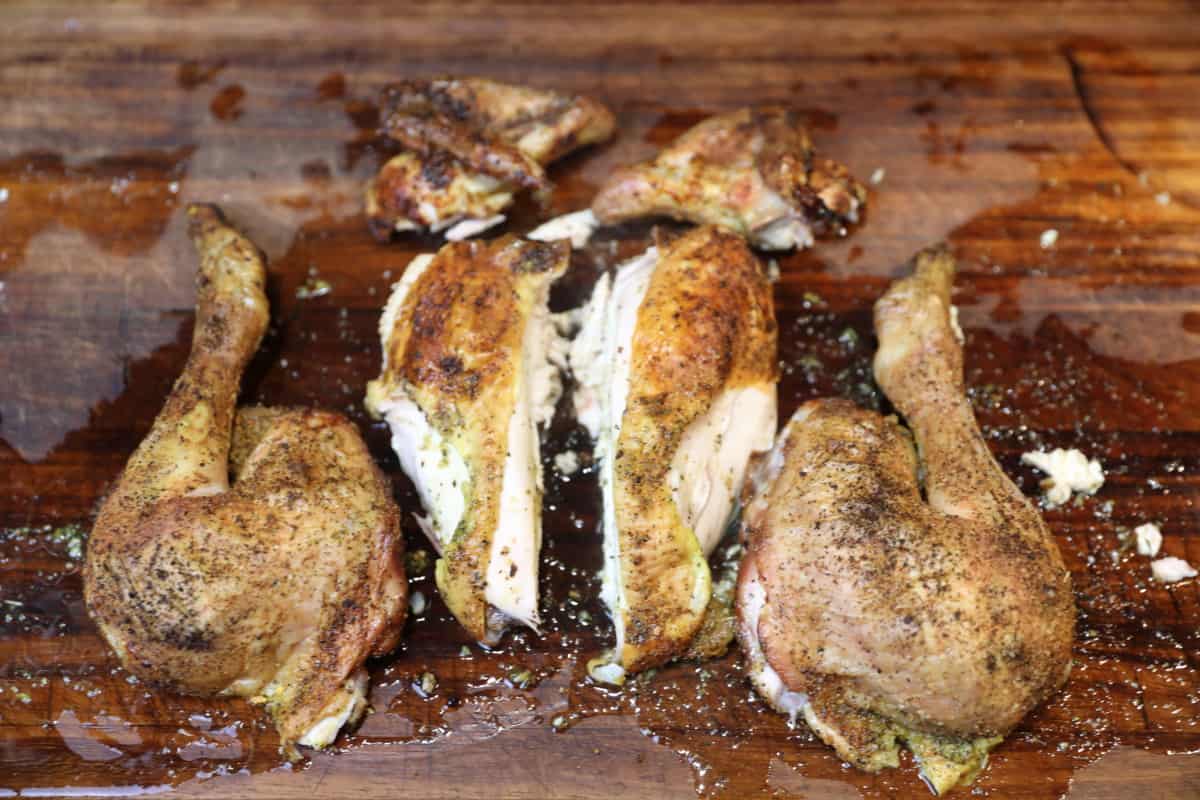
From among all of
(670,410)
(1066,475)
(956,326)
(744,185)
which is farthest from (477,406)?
(1066,475)

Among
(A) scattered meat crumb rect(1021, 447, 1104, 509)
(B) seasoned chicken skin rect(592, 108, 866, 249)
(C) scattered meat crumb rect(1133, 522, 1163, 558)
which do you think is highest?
(B) seasoned chicken skin rect(592, 108, 866, 249)

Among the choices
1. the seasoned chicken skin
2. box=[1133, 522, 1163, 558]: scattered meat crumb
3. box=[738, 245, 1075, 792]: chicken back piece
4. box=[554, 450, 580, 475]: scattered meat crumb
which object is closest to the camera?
box=[738, 245, 1075, 792]: chicken back piece

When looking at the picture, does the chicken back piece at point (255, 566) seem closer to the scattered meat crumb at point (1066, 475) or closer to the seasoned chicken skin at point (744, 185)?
the seasoned chicken skin at point (744, 185)

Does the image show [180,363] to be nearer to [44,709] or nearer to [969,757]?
[44,709]

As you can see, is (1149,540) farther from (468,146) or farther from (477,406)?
(468,146)

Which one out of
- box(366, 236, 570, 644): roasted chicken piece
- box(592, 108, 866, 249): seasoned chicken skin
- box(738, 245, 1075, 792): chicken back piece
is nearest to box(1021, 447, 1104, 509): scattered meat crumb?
box(738, 245, 1075, 792): chicken back piece

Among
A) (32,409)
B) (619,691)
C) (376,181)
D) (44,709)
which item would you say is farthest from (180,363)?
(619,691)

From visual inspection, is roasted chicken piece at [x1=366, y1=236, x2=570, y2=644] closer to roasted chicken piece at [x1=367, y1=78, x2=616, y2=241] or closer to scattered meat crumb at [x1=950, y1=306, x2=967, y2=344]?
roasted chicken piece at [x1=367, y1=78, x2=616, y2=241]
